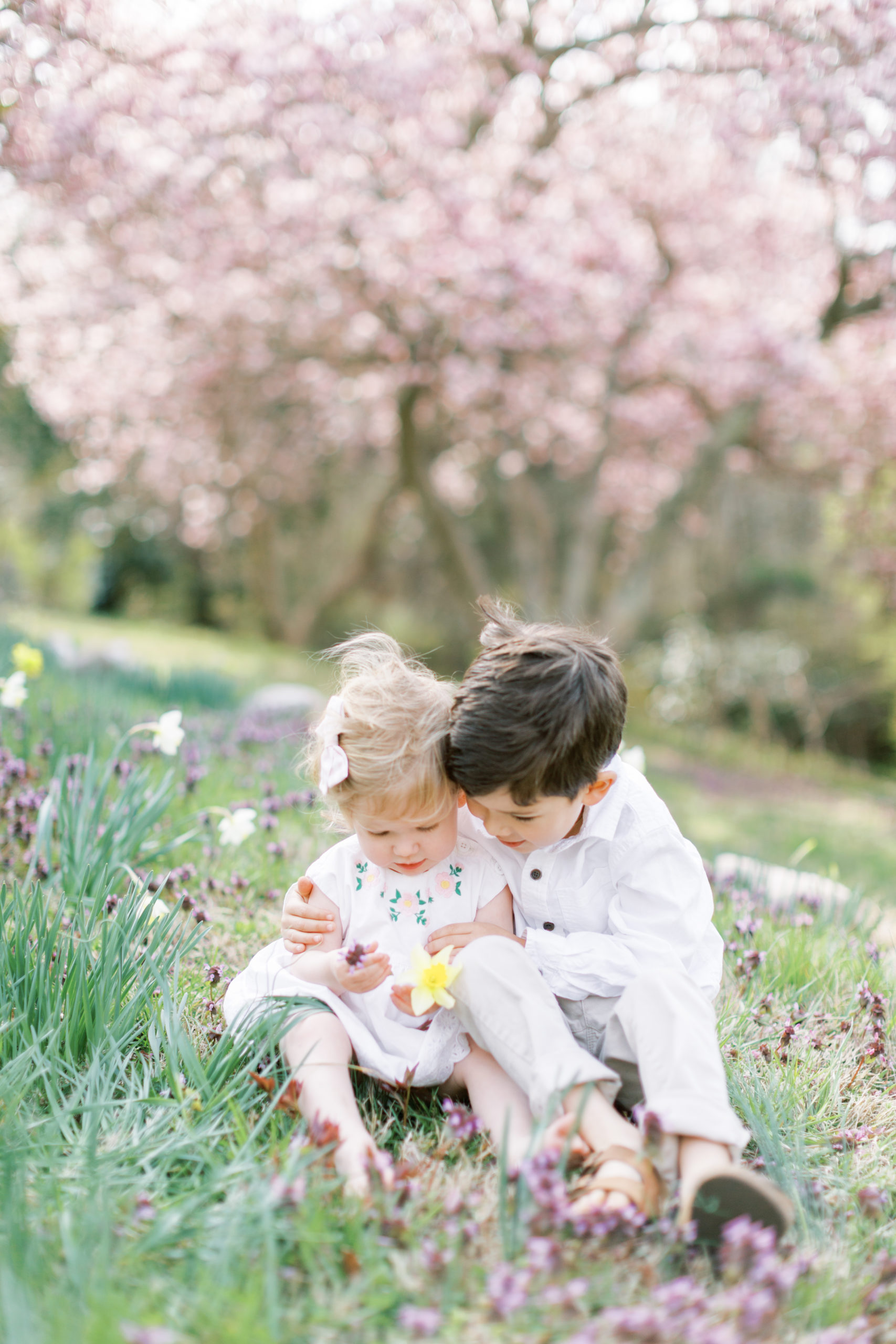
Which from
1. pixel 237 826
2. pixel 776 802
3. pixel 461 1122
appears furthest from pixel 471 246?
pixel 461 1122

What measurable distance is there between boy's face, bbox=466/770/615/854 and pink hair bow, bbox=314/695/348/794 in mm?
258

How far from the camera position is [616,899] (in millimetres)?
1938

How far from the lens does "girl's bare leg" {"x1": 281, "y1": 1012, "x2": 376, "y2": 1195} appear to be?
151 centimetres

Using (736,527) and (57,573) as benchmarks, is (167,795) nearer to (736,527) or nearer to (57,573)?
(736,527)

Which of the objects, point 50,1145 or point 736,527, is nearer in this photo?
point 50,1145

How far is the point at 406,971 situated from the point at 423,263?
262 inches

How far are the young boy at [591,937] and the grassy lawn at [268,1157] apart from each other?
0.14m

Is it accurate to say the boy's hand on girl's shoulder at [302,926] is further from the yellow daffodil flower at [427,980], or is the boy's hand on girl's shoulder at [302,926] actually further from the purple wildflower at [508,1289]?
the purple wildflower at [508,1289]

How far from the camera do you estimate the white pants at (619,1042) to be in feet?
4.97

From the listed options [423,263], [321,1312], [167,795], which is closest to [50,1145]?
[321,1312]

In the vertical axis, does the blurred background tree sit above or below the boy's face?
above

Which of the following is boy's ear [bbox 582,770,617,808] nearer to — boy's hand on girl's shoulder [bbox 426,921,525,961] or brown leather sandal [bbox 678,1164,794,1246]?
boy's hand on girl's shoulder [bbox 426,921,525,961]

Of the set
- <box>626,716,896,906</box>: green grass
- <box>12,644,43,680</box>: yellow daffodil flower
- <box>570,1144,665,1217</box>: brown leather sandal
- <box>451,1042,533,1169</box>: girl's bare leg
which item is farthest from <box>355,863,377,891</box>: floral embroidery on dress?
<box>626,716,896,906</box>: green grass

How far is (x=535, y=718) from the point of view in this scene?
176 cm
